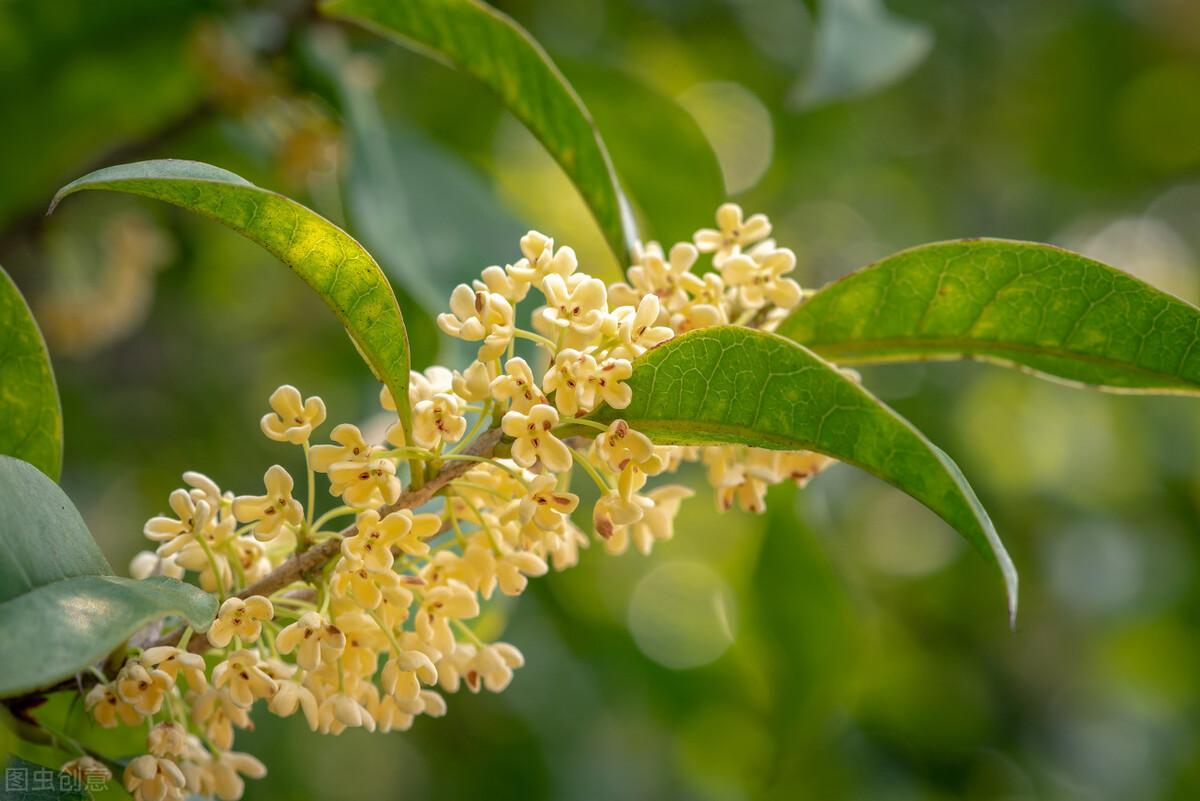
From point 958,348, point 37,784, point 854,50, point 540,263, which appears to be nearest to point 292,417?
point 540,263

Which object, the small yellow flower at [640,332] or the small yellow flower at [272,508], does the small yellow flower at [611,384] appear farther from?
the small yellow flower at [272,508]

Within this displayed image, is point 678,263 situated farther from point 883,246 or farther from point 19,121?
point 883,246

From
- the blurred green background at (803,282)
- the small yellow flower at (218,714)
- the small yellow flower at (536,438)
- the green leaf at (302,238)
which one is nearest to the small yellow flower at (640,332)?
the small yellow flower at (536,438)

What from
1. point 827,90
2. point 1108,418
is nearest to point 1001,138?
point 1108,418

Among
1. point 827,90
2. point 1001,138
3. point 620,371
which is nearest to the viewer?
point 620,371

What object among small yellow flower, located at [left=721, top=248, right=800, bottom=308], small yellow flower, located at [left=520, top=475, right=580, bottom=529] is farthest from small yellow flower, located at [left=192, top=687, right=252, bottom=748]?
small yellow flower, located at [left=721, top=248, right=800, bottom=308]

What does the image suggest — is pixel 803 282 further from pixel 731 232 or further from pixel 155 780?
pixel 155 780
